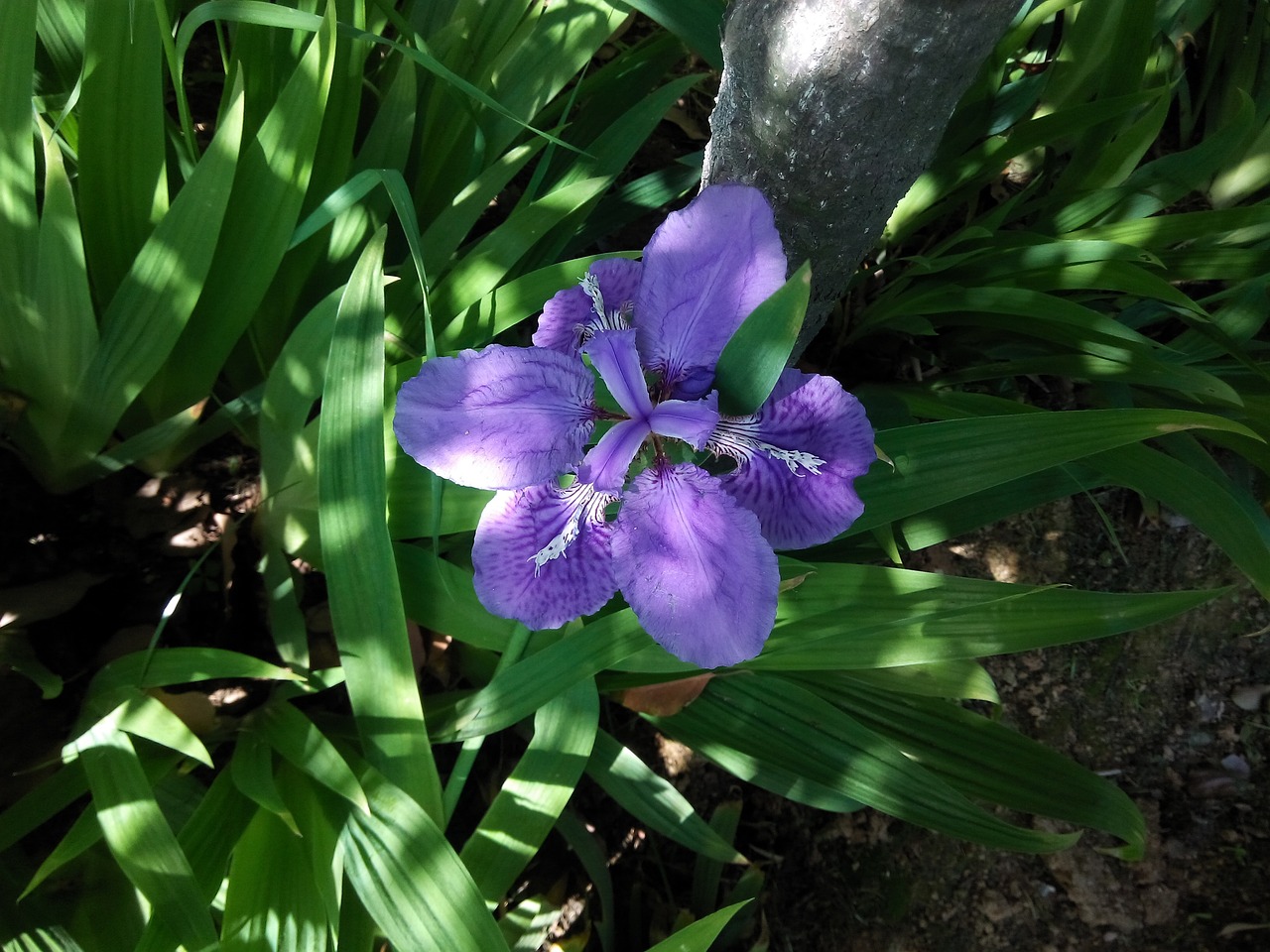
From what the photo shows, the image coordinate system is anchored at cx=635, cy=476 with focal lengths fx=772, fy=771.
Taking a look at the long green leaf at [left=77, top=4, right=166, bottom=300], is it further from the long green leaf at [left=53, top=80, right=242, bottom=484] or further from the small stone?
the small stone

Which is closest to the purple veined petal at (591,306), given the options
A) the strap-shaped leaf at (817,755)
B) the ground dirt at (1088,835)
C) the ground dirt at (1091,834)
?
the strap-shaped leaf at (817,755)

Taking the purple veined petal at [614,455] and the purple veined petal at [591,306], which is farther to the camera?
the purple veined petal at [591,306]

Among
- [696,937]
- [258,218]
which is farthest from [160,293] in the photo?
[696,937]

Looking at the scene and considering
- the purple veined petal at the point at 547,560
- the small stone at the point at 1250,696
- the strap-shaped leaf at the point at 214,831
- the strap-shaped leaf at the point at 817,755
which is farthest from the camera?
the small stone at the point at 1250,696

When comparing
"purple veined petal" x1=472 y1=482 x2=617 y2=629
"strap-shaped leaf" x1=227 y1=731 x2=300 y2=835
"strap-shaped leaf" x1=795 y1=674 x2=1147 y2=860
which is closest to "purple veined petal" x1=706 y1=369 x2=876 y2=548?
"purple veined petal" x1=472 y1=482 x2=617 y2=629

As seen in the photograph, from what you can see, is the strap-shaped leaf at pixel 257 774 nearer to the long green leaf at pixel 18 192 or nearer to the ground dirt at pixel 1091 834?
the long green leaf at pixel 18 192

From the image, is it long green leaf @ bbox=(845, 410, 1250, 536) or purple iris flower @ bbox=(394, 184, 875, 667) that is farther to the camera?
long green leaf @ bbox=(845, 410, 1250, 536)

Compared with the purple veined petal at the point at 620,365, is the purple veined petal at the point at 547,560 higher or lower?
lower
